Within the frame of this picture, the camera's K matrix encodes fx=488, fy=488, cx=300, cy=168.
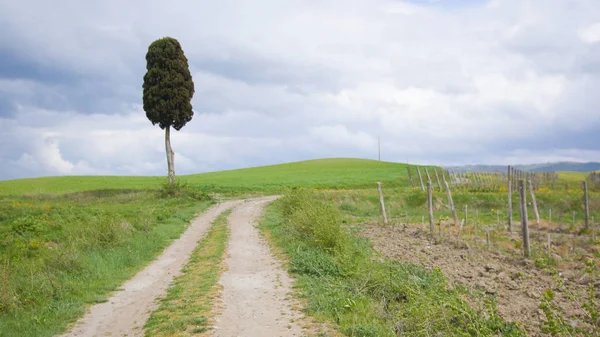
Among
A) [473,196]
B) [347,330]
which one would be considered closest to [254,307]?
[347,330]

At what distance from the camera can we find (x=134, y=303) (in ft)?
32.3

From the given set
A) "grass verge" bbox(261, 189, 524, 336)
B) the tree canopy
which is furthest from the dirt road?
the tree canopy

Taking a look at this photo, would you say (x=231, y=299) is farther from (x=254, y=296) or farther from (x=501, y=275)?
(x=501, y=275)

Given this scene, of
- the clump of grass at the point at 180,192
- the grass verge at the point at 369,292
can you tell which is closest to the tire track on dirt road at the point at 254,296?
the grass verge at the point at 369,292

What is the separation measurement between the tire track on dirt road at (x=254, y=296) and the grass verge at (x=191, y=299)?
10.3 inches

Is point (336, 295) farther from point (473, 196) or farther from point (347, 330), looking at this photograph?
point (473, 196)

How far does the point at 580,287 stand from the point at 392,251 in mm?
4882

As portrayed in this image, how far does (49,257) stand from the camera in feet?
43.4

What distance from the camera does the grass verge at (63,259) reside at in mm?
9461

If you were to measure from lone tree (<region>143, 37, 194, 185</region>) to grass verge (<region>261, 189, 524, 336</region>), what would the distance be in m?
22.7

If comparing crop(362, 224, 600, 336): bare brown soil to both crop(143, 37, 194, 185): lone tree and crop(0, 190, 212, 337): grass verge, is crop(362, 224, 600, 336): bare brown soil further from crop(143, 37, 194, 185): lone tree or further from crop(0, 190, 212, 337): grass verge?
crop(143, 37, 194, 185): lone tree

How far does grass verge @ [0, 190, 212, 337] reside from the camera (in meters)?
9.46

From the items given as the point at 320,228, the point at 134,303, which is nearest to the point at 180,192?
the point at 320,228

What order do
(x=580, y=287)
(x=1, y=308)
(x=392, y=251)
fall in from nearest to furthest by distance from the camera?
(x=1, y=308) → (x=580, y=287) → (x=392, y=251)
